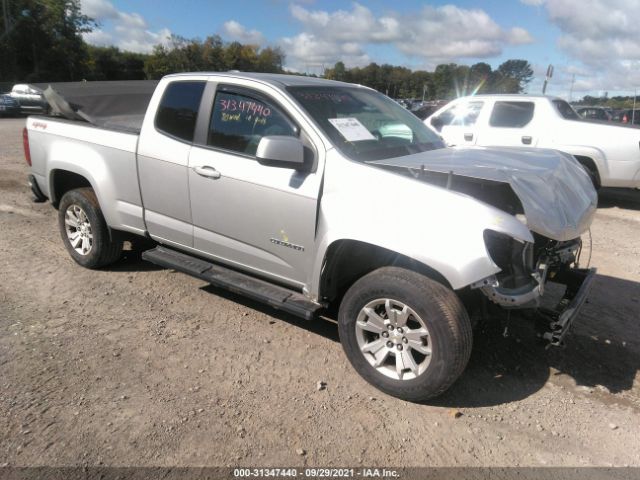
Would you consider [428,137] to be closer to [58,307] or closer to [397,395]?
[397,395]

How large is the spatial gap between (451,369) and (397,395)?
0.42 metres

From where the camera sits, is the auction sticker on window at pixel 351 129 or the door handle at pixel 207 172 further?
the door handle at pixel 207 172

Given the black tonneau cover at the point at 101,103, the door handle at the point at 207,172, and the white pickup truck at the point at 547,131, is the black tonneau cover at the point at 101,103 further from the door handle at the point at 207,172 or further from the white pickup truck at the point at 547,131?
the white pickup truck at the point at 547,131

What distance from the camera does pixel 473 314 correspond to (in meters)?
3.13

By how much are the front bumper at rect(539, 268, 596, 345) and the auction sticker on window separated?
64.5 inches

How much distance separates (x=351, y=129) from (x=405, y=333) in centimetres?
147

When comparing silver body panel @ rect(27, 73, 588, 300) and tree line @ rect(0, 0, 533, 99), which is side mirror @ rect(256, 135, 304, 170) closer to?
silver body panel @ rect(27, 73, 588, 300)

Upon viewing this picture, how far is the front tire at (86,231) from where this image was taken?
4.72 metres

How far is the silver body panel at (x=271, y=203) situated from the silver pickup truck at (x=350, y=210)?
0.4 inches

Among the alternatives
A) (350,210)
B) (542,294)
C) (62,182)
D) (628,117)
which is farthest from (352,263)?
(628,117)

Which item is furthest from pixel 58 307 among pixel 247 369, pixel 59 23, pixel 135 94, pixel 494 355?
pixel 59 23

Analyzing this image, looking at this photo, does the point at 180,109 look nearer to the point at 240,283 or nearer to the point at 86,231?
the point at 240,283

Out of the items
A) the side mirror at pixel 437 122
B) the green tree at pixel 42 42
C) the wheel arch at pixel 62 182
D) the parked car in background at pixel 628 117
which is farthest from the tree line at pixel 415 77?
the wheel arch at pixel 62 182

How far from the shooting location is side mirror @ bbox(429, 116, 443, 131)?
9.20m
